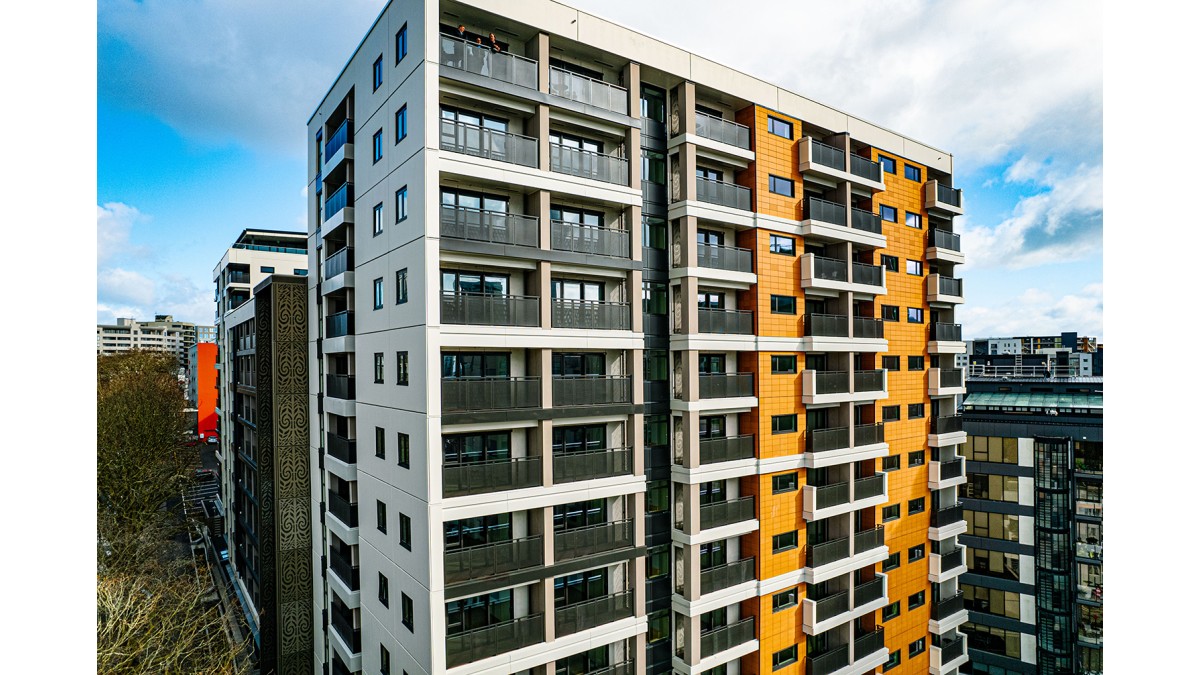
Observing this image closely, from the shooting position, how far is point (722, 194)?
14.9 meters

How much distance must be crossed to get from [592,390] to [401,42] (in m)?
8.29

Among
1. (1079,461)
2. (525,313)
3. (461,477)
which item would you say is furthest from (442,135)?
(1079,461)

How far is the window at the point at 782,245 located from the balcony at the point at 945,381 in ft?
27.7

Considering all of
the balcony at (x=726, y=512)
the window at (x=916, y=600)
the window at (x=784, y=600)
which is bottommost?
the window at (x=916, y=600)

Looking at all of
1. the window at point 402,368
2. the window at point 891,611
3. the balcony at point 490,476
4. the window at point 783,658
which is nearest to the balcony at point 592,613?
the balcony at point 490,476

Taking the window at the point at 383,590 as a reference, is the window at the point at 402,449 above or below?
above

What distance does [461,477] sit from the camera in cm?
1091

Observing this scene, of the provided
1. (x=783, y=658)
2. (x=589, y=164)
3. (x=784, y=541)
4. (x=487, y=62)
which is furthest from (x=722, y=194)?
(x=783, y=658)

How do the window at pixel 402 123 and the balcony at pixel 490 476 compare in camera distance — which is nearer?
the balcony at pixel 490 476

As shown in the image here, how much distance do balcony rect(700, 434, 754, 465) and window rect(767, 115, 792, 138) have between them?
8562 millimetres

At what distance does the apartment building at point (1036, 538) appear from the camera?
24.1 meters

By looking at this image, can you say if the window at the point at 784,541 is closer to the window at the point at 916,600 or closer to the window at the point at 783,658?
the window at the point at 783,658

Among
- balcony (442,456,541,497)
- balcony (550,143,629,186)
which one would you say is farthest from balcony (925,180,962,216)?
balcony (442,456,541,497)

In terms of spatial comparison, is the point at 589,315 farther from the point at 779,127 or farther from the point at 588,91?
the point at 779,127
